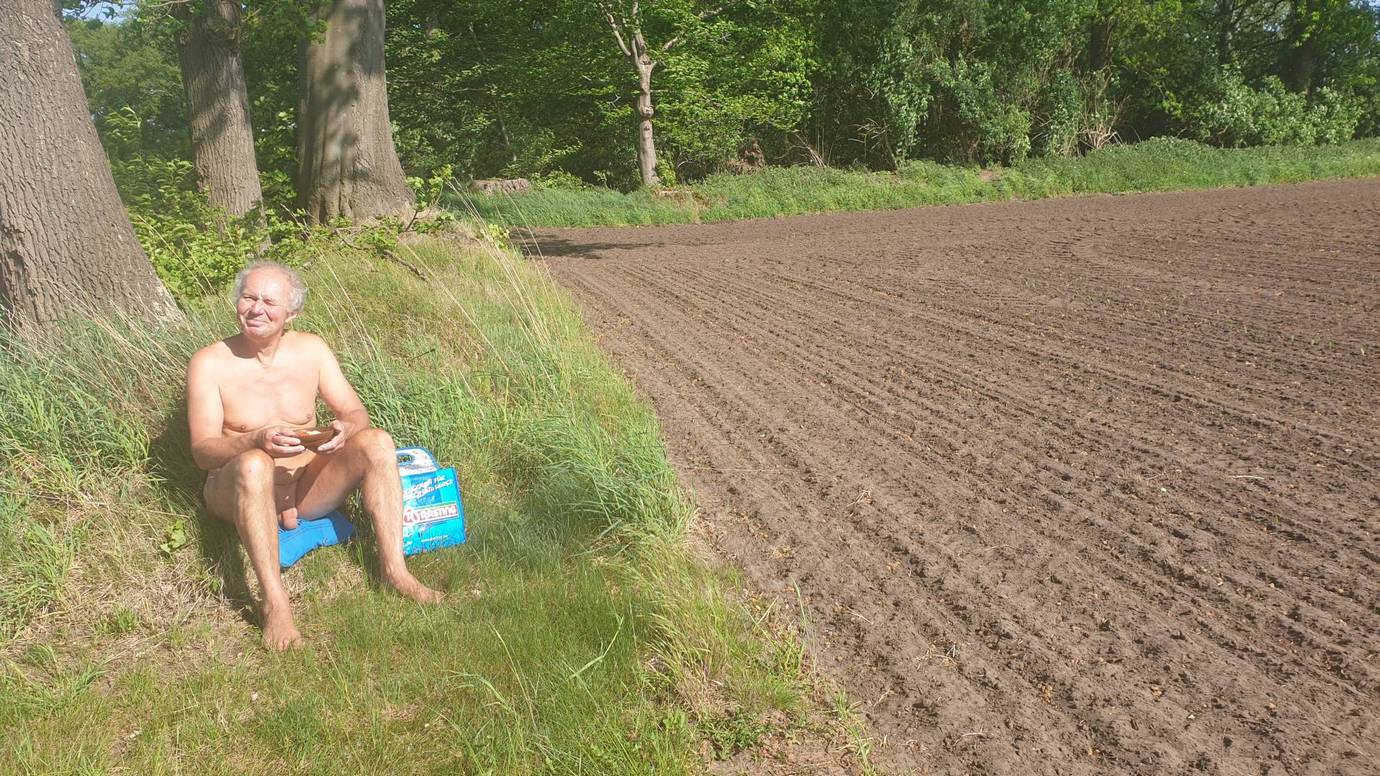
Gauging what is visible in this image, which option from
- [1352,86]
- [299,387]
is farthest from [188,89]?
[1352,86]

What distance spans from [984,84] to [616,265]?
53.0ft

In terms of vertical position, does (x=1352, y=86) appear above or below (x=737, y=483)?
above

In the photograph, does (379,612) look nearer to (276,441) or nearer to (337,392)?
(276,441)

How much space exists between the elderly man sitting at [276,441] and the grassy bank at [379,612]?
234 millimetres

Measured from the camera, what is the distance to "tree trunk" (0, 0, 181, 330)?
225 inches

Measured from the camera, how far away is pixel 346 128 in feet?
35.3

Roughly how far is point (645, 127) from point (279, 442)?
22342 millimetres

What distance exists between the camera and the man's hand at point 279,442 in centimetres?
390

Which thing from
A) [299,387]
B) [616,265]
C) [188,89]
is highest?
[188,89]

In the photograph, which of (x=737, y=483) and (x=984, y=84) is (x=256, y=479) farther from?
(x=984, y=84)

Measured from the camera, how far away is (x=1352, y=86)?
30.8m

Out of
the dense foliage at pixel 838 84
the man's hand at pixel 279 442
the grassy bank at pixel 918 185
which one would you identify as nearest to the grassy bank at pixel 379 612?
the man's hand at pixel 279 442

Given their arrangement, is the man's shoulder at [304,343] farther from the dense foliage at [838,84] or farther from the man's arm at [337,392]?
the dense foliage at [838,84]

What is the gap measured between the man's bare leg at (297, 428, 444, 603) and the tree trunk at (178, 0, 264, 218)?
6369 mm
